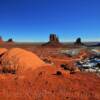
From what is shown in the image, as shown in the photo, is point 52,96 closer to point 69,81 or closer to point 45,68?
point 69,81

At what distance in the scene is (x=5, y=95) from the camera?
10.4 m

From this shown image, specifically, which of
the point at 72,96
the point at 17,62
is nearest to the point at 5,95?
the point at 72,96

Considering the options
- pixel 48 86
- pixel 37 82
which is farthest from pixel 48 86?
pixel 37 82

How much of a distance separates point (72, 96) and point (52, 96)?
1.01m

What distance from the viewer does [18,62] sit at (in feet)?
51.5

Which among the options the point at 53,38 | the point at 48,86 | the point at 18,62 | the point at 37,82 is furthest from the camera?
the point at 53,38

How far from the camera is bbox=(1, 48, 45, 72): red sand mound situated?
1548 centimetres

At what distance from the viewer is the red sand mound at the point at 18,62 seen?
50.8ft

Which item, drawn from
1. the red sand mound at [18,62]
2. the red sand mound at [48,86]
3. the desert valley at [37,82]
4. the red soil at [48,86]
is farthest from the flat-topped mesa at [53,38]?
the red sand mound at [48,86]

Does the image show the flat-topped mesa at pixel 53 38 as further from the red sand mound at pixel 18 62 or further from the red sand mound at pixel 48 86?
the red sand mound at pixel 48 86

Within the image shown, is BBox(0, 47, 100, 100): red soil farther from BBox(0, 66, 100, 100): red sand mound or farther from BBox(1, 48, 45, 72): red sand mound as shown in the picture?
BBox(1, 48, 45, 72): red sand mound

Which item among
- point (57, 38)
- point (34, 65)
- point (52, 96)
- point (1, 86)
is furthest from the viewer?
point (57, 38)

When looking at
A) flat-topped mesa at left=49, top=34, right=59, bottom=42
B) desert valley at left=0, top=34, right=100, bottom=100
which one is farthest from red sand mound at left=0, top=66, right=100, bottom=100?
flat-topped mesa at left=49, top=34, right=59, bottom=42

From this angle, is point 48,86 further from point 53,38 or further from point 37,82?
point 53,38
